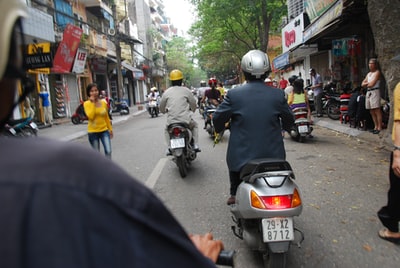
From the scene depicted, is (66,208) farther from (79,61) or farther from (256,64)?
(79,61)

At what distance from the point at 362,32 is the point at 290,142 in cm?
645

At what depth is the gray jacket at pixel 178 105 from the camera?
6473 millimetres

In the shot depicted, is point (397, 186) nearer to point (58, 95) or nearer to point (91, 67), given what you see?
point (58, 95)

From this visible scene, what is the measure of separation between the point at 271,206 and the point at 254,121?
0.84 meters

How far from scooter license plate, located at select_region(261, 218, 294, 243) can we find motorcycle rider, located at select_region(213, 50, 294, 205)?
65 cm

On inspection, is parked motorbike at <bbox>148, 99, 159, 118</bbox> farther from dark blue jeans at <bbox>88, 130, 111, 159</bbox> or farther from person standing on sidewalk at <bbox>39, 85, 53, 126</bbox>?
dark blue jeans at <bbox>88, 130, 111, 159</bbox>

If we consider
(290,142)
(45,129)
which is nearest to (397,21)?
(290,142)

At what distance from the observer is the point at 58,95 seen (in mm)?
19562

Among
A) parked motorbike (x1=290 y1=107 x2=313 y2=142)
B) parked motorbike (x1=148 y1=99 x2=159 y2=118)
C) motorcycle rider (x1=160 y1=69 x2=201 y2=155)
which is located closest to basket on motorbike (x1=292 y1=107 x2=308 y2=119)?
parked motorbike (x1=290 y1=107 x2=313 y2=142)

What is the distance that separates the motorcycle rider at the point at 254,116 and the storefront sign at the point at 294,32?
46.4ft

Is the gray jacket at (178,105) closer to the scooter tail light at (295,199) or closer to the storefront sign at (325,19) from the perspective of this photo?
the scooter tail light at (295,199)

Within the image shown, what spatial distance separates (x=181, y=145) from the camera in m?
6.12

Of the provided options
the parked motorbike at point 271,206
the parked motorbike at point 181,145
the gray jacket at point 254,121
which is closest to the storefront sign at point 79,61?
the parked motorbike at point 181,145

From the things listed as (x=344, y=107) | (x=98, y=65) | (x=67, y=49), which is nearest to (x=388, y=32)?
(x=344, y=107)
